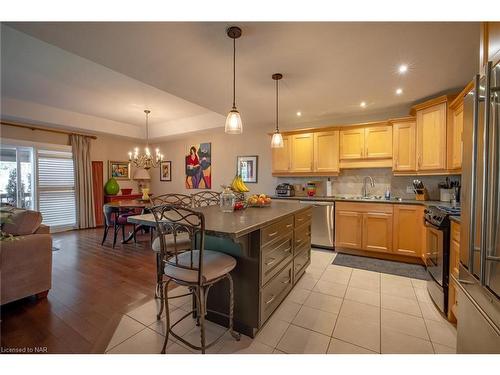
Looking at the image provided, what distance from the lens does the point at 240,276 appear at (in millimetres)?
1745

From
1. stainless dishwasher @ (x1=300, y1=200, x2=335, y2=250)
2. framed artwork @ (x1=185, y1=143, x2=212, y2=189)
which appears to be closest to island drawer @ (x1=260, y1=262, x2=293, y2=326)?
stainless dishwasher @ (x1=300, y1=200, x2=335, y2=250)

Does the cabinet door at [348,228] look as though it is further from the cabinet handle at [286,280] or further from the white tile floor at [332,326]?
the cabinet handle at [286,280]

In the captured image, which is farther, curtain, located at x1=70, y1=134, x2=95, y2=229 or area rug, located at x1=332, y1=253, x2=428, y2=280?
curtain, located at x1=70, y1=134, x2=95, y2=229

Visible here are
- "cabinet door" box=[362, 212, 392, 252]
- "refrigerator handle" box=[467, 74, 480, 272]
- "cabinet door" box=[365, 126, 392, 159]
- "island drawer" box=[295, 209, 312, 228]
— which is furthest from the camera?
"cabinet door" box=[365, 126, 392, 159]

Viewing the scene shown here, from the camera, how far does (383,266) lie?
3215 mm

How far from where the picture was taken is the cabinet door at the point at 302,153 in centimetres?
426

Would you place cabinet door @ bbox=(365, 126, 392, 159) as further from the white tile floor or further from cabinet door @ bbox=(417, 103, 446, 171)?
the white tile floor

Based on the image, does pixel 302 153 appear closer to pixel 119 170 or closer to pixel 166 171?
pixel 166 171

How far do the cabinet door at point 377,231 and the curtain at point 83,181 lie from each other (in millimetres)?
6199

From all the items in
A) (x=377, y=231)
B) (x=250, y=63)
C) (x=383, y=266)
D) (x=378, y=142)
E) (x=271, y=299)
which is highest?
(x=250, y=63)

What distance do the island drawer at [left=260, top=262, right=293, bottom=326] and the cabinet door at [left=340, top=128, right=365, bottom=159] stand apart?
2.56m

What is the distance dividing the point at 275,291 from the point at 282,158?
9.96ft

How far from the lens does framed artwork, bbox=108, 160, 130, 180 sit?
6.12 metres

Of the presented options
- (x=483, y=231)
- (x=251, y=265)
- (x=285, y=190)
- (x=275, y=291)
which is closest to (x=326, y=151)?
(x=285, y=190)
